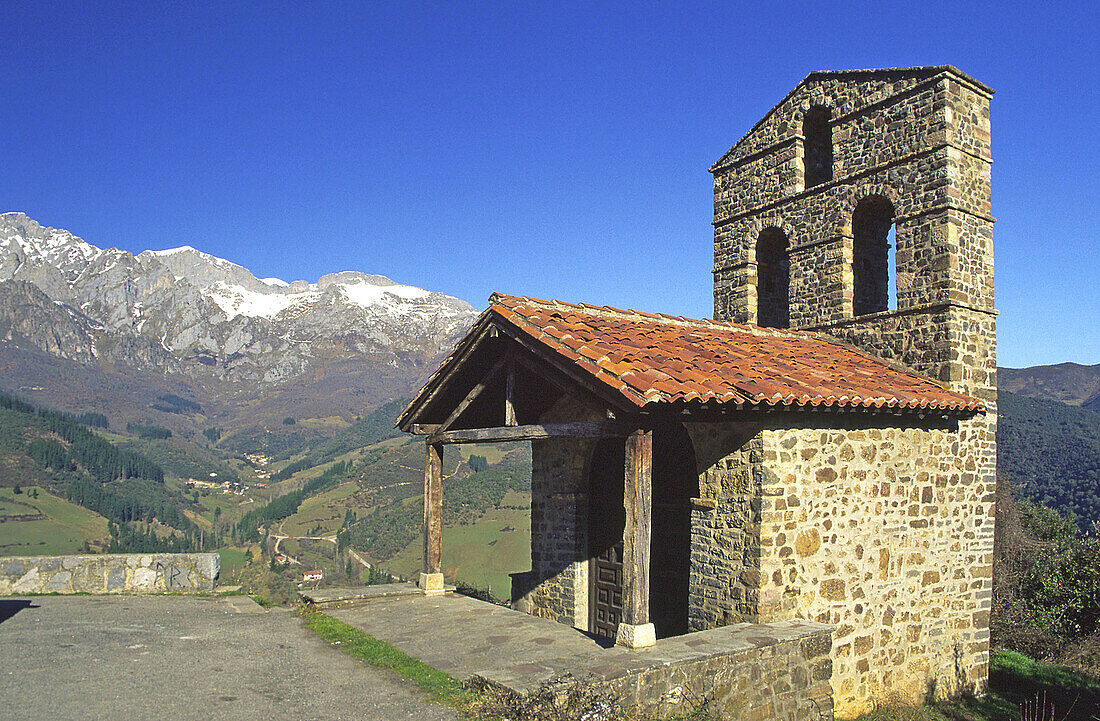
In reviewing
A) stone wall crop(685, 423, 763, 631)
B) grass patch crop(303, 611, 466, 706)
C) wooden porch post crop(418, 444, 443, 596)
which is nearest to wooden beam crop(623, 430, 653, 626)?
stone wall crop(685, 423, 763, 631)

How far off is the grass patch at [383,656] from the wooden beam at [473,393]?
9.68 ft

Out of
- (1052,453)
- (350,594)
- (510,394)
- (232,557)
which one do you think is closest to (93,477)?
(232,557)

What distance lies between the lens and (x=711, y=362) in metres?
8.90

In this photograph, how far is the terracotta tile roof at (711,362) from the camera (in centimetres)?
778

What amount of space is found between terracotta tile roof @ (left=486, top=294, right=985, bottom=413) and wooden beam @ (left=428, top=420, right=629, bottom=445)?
0.66 meters

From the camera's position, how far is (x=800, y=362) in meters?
10.1

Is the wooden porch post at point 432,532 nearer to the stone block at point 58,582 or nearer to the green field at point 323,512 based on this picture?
the stone block at point 58,582

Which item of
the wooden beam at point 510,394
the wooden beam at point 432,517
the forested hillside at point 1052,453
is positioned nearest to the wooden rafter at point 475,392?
the wooden beam at point 510,394

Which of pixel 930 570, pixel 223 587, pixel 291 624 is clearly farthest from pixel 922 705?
pixel 223 587

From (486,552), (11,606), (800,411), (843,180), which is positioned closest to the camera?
(800,411)

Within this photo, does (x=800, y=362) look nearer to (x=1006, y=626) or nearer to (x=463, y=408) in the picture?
(x=463, y=408)

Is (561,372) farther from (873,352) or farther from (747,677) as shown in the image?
(873,352)

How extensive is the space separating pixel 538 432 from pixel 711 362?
6.79 feet

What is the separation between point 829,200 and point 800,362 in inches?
153
